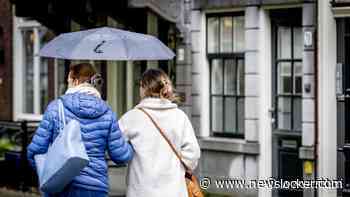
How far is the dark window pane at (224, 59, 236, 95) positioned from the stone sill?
73 centimetres

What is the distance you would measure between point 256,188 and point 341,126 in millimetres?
1649

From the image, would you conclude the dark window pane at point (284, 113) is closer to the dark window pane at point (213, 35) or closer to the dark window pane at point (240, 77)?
the dark window pane at point (240, 77)

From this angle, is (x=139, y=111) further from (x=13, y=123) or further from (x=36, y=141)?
(x=13, y=123)

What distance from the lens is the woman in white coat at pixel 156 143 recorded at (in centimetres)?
570

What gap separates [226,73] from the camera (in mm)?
11414

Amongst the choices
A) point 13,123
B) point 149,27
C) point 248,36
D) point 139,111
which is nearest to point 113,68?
point 149,27

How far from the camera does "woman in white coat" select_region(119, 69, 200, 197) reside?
5699 millimetres

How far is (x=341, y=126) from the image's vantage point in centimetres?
988

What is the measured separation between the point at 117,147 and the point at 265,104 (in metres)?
5.53

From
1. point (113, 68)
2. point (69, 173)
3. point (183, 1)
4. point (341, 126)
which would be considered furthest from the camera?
point (113, 68)

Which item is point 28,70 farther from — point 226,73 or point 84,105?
point 84,105

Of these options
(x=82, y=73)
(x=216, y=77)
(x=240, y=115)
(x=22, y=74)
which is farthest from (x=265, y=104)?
(x=22, y=74)

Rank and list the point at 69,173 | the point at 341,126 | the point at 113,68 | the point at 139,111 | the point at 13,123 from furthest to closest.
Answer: the point at 13,123 → the point at 113,68 → the point at 341,126 → the point at 139,111 → the point at 69,173

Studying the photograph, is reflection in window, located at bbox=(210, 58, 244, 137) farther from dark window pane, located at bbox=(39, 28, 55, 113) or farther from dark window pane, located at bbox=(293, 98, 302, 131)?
dark window pane, located at bbox=(39, 28, 55, 113)
